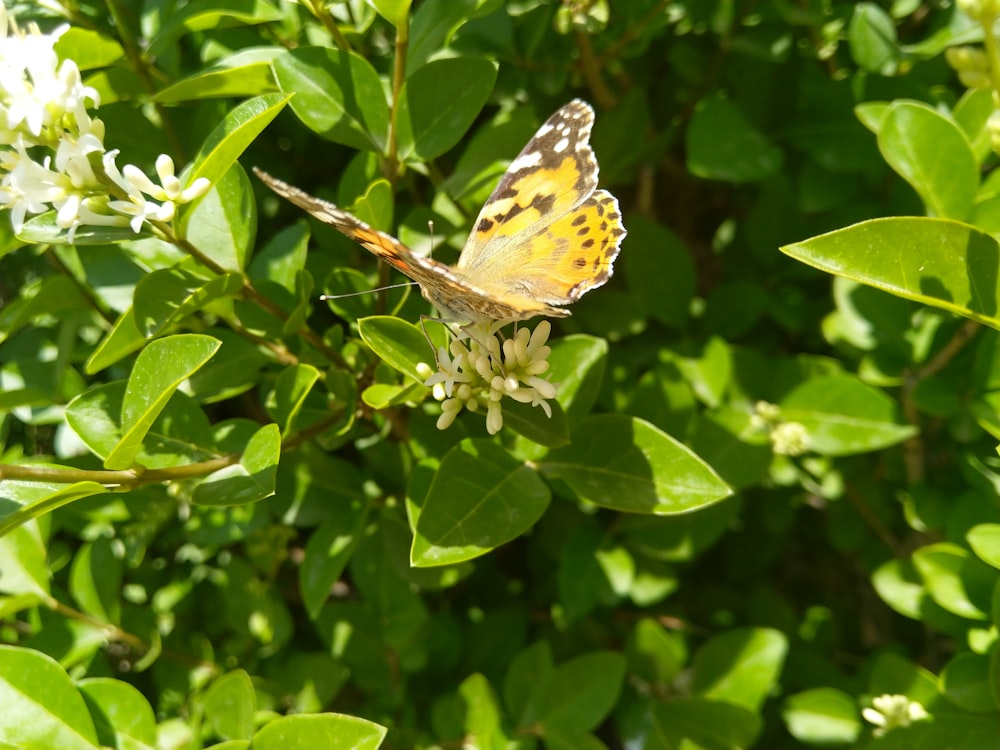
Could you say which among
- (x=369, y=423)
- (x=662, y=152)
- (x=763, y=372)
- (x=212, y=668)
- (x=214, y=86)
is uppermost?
(x=214, y=86)

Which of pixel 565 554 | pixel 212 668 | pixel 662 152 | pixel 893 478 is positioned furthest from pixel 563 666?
pixel 662 152

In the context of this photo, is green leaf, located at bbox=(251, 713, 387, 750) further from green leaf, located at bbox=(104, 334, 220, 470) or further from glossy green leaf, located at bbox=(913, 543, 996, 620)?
glossy green leaf, located at bbox=(913, 543, 996, 620)

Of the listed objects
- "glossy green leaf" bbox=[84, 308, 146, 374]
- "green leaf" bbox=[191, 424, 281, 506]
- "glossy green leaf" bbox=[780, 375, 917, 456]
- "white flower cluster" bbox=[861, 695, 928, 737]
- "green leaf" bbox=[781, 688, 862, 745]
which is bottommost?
"green leaf" bbox=[781, 688, 862, 745]

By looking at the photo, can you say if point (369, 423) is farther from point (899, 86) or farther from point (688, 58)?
point (899, 86)

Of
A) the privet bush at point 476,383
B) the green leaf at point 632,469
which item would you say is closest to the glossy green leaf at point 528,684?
the privet bush at point 476,383

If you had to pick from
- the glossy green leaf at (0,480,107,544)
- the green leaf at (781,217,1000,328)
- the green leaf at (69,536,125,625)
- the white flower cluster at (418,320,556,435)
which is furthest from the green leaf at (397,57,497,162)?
the green leaf at (69,536,125,625)

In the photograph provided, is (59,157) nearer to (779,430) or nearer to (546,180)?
(546,180)

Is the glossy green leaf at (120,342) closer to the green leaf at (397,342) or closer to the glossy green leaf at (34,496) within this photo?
the glossy green leaf at (34,496)
